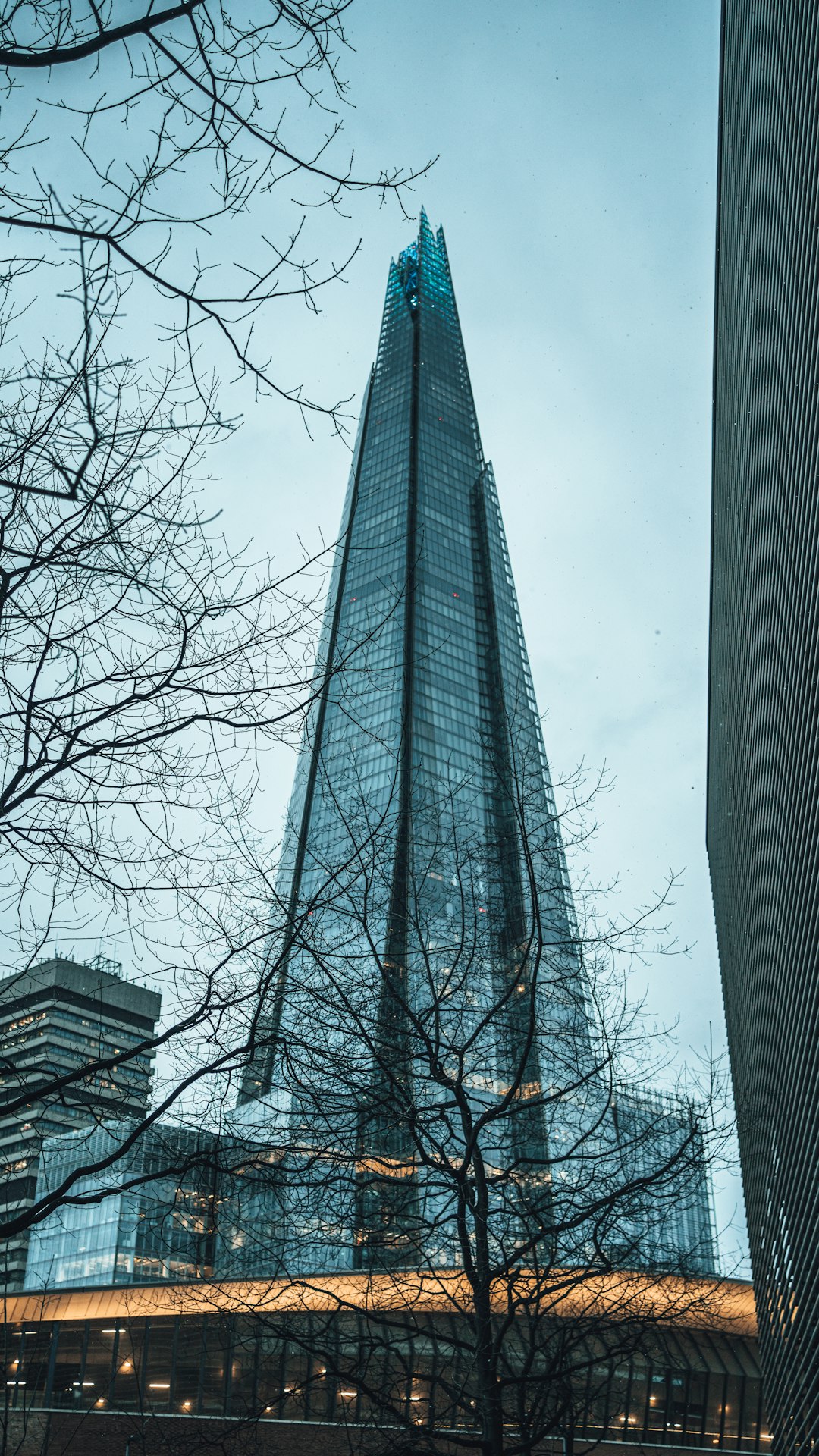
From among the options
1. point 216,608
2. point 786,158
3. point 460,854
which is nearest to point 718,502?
point 786,158

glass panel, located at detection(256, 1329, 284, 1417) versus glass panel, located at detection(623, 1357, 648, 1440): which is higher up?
glass panel, located at detection(256, 1329, 284, 1417)

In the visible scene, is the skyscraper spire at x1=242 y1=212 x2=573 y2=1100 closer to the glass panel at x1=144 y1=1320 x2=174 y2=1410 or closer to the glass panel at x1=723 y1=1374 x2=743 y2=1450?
the glass panel at x1=144 y1=1320 x2=174 y2=1410

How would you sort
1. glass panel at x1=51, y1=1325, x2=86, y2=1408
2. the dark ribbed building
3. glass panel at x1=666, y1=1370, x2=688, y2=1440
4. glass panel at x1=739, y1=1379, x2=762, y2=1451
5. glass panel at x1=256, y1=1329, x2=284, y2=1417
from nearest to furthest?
1. glass panel at x1=256, y1=1329, x2=284, y2=1417
2. the dark ribbed building
3. glass panel at x1=666, y1=1370, x2=688, y2=1440
4. glass panel at x1=739, y1=1379, x2=762, y2=1451
5. glass panel at x1=51, y1=1325, x2=86, y2=1408

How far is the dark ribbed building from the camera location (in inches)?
910

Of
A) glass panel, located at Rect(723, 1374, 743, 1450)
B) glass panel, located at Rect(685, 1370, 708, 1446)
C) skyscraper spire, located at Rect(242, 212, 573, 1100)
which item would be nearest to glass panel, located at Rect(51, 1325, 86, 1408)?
skyscraper spire, located at Rect(242, 212, 573, 1100)

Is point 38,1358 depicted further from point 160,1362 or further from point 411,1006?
point 411,1006

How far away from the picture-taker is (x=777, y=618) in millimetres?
29219

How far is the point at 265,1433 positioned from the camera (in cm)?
2628

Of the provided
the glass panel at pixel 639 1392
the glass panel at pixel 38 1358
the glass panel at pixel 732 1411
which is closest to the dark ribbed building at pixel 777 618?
the glass panel at pixel 732 1411

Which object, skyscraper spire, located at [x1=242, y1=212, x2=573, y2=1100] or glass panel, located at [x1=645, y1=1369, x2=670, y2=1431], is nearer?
skyscraper spire, located at [x1=242, y1=212, x2=573, y2=1100]

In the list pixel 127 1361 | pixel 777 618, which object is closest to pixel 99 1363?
pixel 127 1361

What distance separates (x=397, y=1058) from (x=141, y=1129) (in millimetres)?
3623

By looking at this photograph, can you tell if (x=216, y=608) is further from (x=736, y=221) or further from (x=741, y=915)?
(x=741, y=915)

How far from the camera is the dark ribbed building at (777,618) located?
23.1 metres
